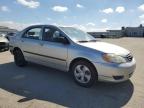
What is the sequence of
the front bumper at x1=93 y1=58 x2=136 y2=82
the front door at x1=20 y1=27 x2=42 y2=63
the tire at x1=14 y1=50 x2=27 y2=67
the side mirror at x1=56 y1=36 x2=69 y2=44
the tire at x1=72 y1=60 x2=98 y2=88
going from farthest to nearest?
the tire at x1=14 y1=50 x2=27 y2=67 < the front door at x1=20 y1=27 x2=42 y2=63 < the side mirror at x1=56 y1=36 x2=69 y2=44 < the tire at x1=72 y1=60 x2=98 y2=88 < the front bumper at x1=93 y1=58 x2=136 y2=82

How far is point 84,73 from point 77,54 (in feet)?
1.81

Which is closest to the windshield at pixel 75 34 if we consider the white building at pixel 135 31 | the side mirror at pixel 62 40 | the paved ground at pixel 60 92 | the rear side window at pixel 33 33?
the side mirror at pixel 62 40

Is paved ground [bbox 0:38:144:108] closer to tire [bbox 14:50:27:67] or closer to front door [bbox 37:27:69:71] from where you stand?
front door [bbox 37:27:69:71]

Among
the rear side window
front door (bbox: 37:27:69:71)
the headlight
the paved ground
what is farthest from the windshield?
the paved ground

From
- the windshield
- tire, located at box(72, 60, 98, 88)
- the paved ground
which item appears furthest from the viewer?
the windshield

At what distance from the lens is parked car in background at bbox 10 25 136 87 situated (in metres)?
5.38

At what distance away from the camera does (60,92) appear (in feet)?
17.7

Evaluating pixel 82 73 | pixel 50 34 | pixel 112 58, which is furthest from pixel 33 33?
pixel 112 58

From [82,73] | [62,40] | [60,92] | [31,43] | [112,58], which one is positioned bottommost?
[60,92]

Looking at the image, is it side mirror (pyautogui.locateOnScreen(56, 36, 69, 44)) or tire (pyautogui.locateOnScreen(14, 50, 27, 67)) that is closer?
side mirror (pyautogui.locateOnScreen(56, 36, 69, 44))

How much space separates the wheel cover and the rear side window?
6.43 feet

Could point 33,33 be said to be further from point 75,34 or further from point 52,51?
point 75,34

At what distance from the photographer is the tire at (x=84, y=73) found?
555 cm

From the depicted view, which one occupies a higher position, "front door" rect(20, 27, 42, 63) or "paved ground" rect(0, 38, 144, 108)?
"front door" rect(20, 27, 42, 63)
